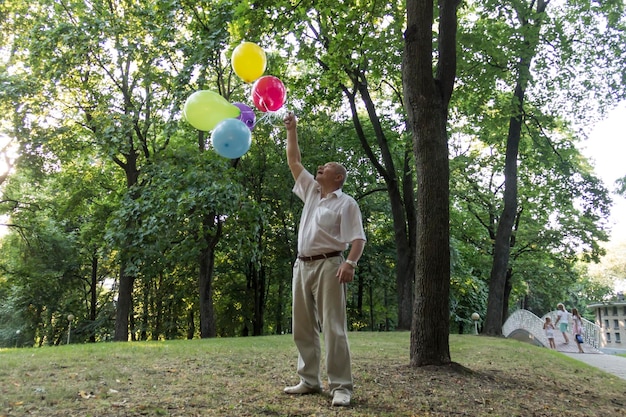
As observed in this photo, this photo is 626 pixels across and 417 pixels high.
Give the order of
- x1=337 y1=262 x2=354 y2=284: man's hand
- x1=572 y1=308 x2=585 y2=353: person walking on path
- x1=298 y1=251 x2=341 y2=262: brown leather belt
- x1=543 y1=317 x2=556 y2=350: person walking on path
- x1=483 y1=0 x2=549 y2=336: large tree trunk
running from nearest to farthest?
x1=337 y1=262 x2=354 y2=284: man's hand < x1=298 y1=251 x2=341 y2=262: brown leather belt < x1=483 y1=0 x2=549 y2=336: large tree trunk < x1=572 y1=308 x2=585 y2=353: person walking on path < x1=543 y1=317 x2=556 y2=350: person walking on path

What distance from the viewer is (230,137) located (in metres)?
3.94

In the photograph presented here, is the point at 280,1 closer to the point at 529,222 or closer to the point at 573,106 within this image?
Result: the point at 573,106

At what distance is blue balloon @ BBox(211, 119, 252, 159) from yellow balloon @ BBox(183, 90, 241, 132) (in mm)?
202

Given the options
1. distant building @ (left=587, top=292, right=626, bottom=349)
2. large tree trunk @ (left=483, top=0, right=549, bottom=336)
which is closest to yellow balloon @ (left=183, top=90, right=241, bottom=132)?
large tree trunk @ (left=483, top=0, right=549, bottom=336)

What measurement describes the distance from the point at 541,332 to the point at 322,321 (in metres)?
17.1

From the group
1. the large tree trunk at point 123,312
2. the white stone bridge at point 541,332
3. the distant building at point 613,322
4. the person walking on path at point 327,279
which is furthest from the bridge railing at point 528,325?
the person walking on path at point 327,279

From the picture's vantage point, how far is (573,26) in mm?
12734

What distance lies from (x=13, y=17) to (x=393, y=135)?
1298 centimetres

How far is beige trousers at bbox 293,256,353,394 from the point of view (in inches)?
137

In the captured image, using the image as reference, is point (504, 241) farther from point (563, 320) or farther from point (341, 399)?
point (341, 399)

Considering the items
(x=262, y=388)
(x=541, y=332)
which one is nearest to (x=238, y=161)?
(x=262, y=388)

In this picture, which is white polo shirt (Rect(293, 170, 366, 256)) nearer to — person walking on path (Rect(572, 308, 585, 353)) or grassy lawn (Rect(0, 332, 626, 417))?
grassy lawn (Rect(0, 332, 626, 417))

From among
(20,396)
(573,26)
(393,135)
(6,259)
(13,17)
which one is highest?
(13,17)

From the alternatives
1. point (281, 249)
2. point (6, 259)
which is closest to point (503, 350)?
point (281, 249)
